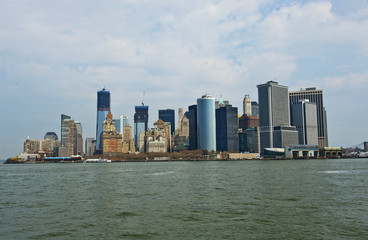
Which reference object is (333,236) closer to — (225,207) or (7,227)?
(225,207)

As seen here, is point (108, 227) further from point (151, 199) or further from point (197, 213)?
point (151, 199)

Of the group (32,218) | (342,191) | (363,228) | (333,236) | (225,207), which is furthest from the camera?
(342,191)

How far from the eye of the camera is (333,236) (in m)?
30.3

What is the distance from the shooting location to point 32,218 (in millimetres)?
40688

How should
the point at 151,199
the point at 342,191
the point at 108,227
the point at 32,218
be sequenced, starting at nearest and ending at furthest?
the point at 108,227
the point at 32,218
the point at 151,199
the point at 342,191

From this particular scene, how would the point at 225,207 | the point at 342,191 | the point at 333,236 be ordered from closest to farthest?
the point at 333,236 < the point at 225,207 < the point at 342,191

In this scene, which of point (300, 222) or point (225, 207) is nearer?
point (300, 222)

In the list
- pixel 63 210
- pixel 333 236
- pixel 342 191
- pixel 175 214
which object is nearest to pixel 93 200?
pixel 63 210

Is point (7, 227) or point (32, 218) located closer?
point (7, 227)

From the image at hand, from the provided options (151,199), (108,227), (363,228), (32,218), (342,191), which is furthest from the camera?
(342,191)

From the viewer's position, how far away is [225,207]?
45.5 metres

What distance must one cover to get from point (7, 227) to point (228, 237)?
22.5m

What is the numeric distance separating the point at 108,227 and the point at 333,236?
21.0m

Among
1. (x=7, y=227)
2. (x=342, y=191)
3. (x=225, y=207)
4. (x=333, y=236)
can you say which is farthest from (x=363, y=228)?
(x=7, y=227)
